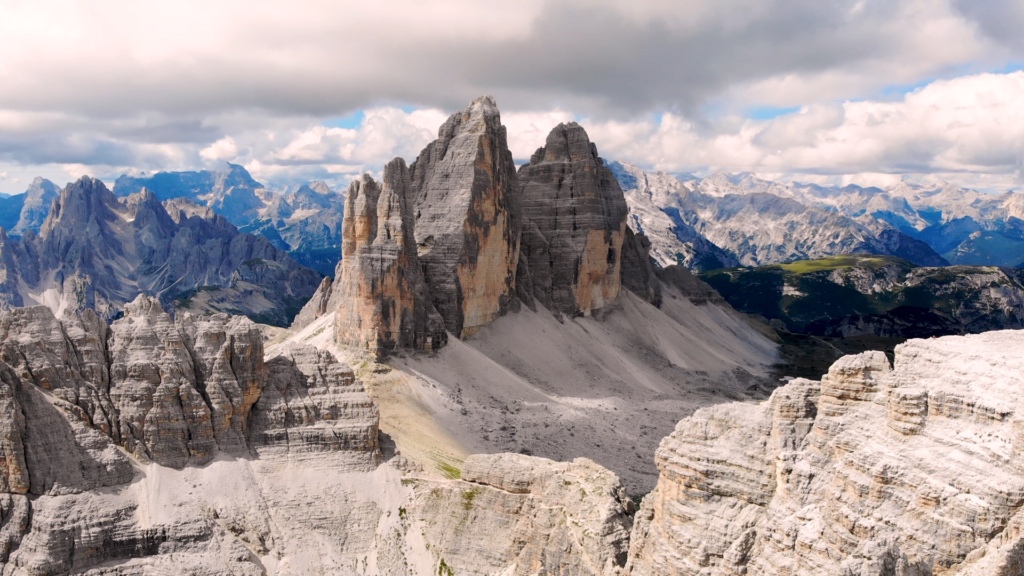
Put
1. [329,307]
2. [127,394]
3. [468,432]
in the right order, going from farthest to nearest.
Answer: [329,307]
[468,432]
[127,394]

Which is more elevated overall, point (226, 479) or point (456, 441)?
point (226, 479)

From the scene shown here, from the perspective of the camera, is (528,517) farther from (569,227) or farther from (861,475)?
(569,227)

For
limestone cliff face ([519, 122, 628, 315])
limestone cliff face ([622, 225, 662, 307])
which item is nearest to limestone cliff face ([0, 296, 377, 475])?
limestone cliff face ([519, 122, 628, 315])

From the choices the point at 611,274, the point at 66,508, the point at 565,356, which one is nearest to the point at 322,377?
the point at 66,508

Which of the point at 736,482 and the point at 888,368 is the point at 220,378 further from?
the point at 888,368

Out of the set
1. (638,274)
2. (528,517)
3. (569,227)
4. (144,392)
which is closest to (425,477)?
(528,517)

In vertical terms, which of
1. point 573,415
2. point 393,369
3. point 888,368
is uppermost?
point 888,368

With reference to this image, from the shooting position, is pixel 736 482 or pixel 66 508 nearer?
pixel 736 482
